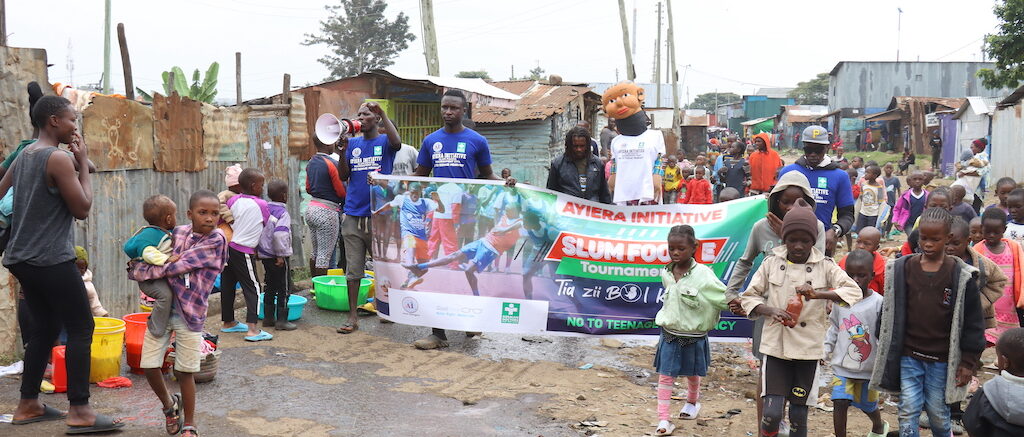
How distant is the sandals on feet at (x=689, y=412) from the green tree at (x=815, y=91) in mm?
92257

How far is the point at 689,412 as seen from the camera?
5.92 m

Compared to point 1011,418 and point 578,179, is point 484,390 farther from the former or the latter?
point 1011,418

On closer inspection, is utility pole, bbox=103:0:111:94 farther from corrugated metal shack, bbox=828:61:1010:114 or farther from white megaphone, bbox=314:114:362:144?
corrugated metal shack, bbox=828:61:1010:114

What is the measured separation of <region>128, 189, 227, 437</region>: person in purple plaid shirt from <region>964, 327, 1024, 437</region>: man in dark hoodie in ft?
13.4

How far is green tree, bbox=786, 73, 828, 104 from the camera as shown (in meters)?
92.4

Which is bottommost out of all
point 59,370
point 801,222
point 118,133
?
point 59,370

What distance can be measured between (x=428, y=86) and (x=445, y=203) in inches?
227

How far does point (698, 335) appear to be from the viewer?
5.71 m

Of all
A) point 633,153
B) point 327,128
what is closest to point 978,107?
point 633,153

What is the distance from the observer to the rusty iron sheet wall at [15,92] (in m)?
6.51

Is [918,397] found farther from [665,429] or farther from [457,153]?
[457,153]

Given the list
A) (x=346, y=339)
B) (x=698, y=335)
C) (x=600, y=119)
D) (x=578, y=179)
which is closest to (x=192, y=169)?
(x=346, y=339)

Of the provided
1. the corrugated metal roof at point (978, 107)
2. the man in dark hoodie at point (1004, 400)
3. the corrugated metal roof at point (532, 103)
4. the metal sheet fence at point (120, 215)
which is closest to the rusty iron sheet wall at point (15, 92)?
the metal sheet fence at point (120, 215)

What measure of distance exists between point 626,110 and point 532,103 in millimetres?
11596
